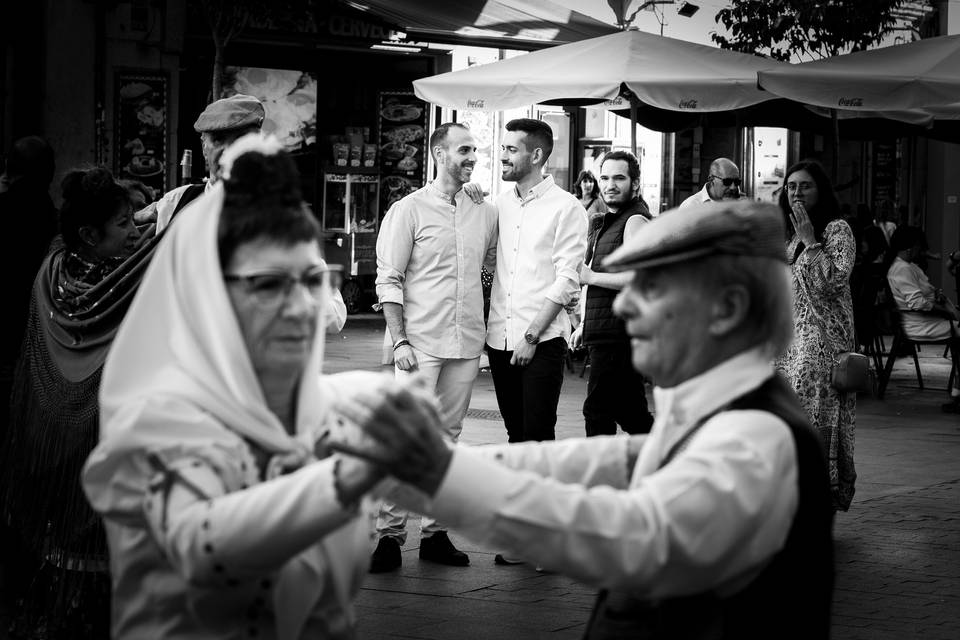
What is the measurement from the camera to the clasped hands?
2012 mm

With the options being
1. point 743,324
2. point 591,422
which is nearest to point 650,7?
point 591,422

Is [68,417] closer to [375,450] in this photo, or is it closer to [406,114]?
[375,450]

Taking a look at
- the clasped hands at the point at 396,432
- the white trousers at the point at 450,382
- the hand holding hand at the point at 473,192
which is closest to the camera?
the clasped hands at the point at 396,432

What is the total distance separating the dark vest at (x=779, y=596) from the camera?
236 cm

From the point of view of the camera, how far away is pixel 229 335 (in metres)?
2.37

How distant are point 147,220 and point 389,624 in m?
2.07

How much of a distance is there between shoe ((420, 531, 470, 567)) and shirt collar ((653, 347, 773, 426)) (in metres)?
4.50

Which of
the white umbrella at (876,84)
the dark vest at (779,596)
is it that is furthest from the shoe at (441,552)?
the white umbrella at (876,84)

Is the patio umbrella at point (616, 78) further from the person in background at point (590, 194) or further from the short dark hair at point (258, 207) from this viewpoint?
the short dark hair at point (258, 207)

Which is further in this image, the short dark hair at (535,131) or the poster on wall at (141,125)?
the poster on wall at (141,125)

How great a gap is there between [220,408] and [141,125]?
65.0 ft

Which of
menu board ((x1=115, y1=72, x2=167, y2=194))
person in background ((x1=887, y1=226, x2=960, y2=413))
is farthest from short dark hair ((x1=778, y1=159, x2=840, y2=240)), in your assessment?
menu board ((x1=115, y1=72, x2=167, y2=194))

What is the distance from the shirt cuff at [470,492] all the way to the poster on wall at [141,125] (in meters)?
19.8

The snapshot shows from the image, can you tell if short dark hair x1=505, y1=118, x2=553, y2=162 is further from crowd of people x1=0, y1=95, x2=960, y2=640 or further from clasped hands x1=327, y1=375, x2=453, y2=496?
clasped hands x1=327, y1=375, x2=453, y2=496
